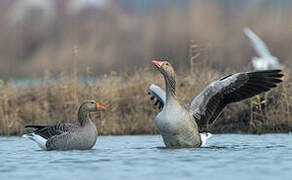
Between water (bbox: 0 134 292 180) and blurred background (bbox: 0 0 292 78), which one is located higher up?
blurred background (bbox: 0 0 292 78)

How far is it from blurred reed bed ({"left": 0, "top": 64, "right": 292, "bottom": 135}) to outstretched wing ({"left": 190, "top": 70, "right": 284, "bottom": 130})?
2.41 metres

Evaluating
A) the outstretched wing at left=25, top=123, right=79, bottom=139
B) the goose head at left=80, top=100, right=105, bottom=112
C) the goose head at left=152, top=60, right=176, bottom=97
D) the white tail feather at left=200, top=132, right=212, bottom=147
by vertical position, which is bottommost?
the white tail feather at left=200, top=132, right=212, bottom=147

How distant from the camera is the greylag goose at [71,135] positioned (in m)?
12.6

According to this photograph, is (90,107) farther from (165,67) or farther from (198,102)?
(198,102)

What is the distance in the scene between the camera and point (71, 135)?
1270 cm

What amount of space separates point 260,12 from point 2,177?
15.4 meters

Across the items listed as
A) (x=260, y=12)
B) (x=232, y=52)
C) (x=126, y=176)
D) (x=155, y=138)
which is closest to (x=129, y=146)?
(x=155, y=138)

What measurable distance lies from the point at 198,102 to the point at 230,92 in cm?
66

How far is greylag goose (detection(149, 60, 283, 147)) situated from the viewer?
12.2 m

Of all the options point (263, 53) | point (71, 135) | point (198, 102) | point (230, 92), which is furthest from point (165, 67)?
point (263, 53)

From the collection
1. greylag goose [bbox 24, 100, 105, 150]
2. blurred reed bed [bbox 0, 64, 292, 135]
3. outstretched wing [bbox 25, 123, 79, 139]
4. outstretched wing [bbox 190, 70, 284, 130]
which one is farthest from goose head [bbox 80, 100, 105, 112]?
blurred reed bed [bbox 0, 64, 292, 135]

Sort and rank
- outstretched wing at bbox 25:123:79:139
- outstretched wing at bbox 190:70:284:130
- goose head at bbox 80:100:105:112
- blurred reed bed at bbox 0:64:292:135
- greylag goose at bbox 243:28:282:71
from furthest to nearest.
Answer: greylag goose at bbox 243:28:282:71, blurred reed bed at bbox 0:64:292:135, goose head at bbox 80:100:105:112, outstretched wing at bbox 25:123:79:139, outstretched wing at bbox 190:70:284:130

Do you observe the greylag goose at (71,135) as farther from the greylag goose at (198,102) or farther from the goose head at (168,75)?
the goose head at (168,75)

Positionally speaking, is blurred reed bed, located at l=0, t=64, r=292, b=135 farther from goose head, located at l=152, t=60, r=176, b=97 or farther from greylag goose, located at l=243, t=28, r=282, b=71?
goose head, located at l=152, t=60, r=176, b=97
